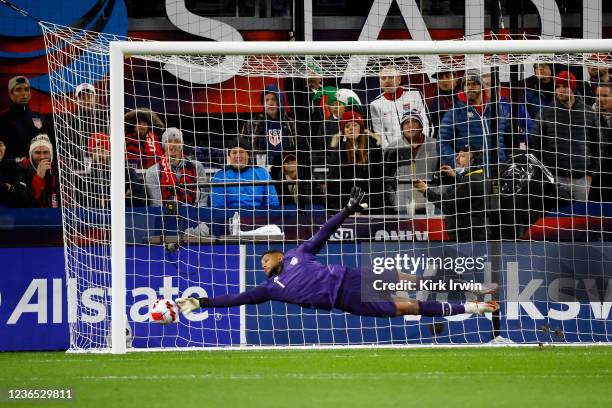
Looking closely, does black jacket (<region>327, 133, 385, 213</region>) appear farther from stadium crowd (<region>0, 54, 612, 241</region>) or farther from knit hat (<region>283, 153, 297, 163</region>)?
knit hat (<region>283, 153, 297, 163</region>)

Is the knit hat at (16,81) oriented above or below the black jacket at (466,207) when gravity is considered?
above

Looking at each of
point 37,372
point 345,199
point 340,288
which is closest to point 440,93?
point 345,199

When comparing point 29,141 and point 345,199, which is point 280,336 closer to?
point 345,199

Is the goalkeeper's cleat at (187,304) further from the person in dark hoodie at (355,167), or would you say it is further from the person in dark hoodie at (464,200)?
the person in dark hoodie at (464,200)

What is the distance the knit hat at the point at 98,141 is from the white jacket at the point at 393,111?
3.42 metres

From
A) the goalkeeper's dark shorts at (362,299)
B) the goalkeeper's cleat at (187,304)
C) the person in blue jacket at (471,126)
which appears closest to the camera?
the goalkeeper's cleat at (187,304)

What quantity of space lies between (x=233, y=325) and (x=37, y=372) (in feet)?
11.7

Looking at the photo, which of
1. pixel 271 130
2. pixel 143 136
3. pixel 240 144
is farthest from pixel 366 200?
pixel 143 136

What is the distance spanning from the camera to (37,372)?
10.9 m

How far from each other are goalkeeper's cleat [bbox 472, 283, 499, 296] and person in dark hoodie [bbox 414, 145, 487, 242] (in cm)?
59

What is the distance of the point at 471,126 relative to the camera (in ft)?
48.7

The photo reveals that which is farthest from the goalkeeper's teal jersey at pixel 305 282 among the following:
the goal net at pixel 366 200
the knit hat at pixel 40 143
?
the knit hat at pixel 40 143

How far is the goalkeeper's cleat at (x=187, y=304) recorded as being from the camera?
13016 mm

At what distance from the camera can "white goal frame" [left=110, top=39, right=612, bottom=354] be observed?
12.4 m
